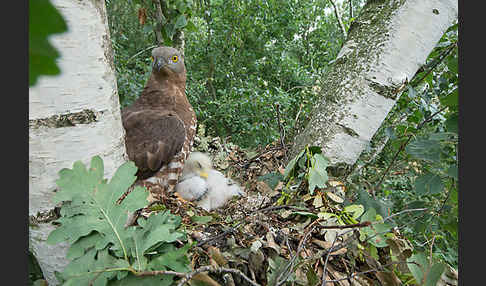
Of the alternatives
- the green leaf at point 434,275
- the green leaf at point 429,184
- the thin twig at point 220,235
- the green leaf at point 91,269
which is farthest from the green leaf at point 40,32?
the green leaf at point 429,184

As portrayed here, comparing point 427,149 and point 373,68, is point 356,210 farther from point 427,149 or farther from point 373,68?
point 373,68

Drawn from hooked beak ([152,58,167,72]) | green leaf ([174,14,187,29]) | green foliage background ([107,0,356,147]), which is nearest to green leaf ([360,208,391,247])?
green leaf ([174,14,187,29])

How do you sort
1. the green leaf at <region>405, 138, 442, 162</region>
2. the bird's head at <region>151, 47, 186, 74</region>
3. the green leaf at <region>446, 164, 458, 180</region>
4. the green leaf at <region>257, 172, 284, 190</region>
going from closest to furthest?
the green leaf at <region>446, 164, 458, 180</region> → the green leaf at <region>405, 138, 442, 162</region> → the green leaf at <region>257, 172, 284, 190</region> → the bird's head at <region>151, 47, 186, 74</region>

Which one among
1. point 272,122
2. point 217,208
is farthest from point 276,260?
point 272,122

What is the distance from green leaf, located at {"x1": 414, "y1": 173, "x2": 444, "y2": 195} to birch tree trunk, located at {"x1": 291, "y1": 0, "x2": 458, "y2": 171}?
0.77 ft

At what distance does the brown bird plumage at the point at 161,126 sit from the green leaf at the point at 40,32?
1.40 metres

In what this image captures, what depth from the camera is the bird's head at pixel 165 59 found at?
223 centimetres

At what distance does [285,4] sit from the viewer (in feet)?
17.4

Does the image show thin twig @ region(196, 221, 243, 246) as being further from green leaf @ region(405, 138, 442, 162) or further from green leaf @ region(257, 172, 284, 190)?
green leaf @ region(405, 138, 442, 162)

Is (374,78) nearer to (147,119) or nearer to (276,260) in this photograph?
(276,260)

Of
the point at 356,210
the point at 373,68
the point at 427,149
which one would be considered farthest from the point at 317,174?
the point at 373,68

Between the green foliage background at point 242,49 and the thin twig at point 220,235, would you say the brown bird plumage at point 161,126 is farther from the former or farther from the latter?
the green foliage background at point 242,49

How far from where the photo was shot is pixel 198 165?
208cm

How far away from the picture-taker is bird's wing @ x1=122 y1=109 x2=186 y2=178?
177 cm
